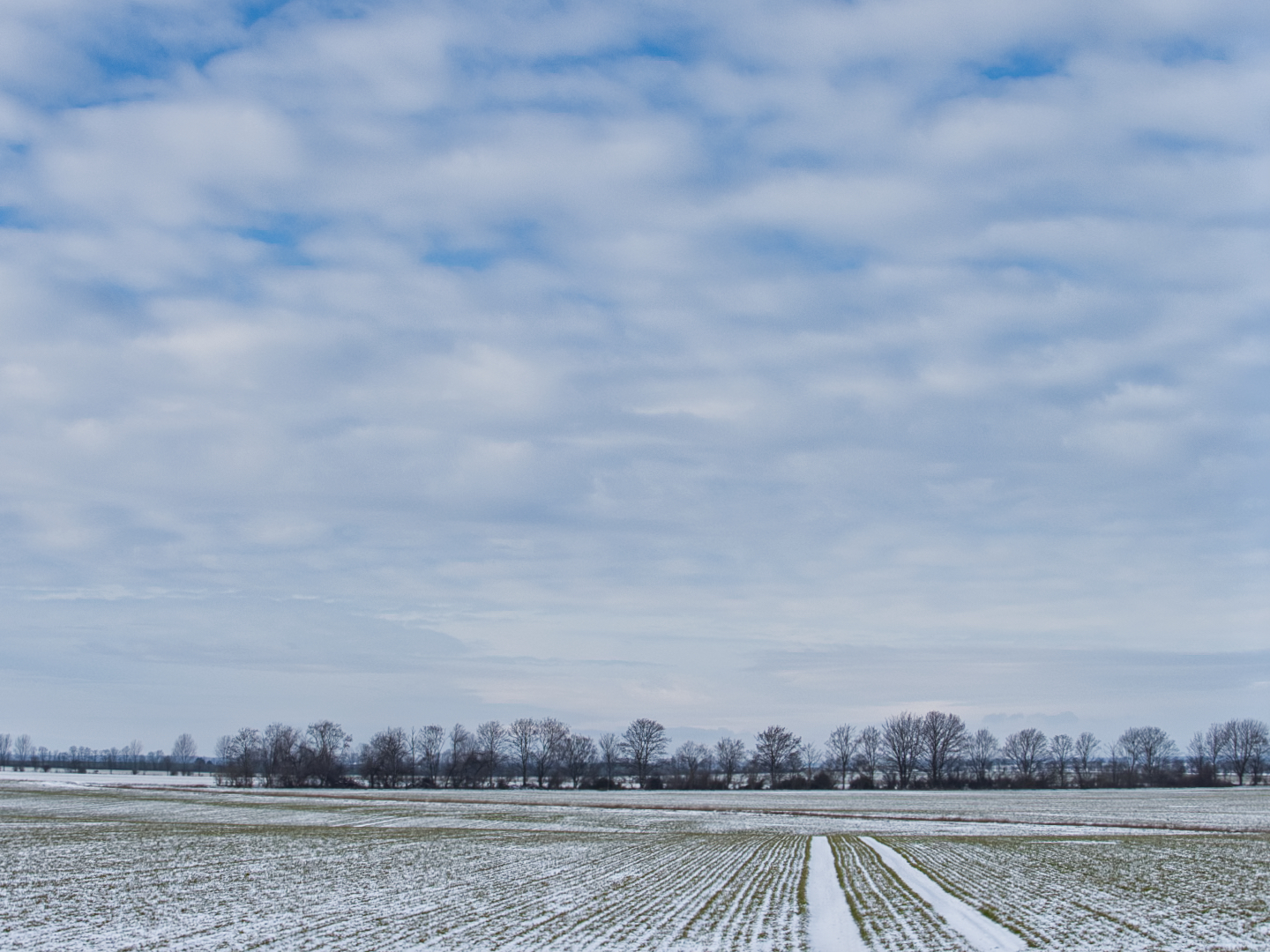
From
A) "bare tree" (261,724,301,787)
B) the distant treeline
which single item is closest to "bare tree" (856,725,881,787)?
the distant treeline

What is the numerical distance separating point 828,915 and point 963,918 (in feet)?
9.93

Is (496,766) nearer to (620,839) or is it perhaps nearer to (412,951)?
(620,839)

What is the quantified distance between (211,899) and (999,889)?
2108 cm

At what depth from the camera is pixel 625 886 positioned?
27250 millimetres

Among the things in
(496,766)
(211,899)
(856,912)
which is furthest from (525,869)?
(496,766)

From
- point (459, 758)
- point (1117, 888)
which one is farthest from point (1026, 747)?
point (1117, 888)

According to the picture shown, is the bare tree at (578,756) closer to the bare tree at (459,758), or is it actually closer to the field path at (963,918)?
the bare tree at (459,758)

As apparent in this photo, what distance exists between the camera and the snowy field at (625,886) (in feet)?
63.1

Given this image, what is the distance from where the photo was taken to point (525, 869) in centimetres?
3164

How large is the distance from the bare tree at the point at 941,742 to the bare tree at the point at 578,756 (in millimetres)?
58207

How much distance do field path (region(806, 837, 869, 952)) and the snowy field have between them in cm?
11

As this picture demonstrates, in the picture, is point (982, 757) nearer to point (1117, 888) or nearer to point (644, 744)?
point (644, 744)

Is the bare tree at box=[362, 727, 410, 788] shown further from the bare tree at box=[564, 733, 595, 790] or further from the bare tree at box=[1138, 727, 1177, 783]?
the bare tree at box=[1138, 727, 1177, 783]

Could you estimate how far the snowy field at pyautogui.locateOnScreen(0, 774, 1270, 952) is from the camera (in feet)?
63.1
